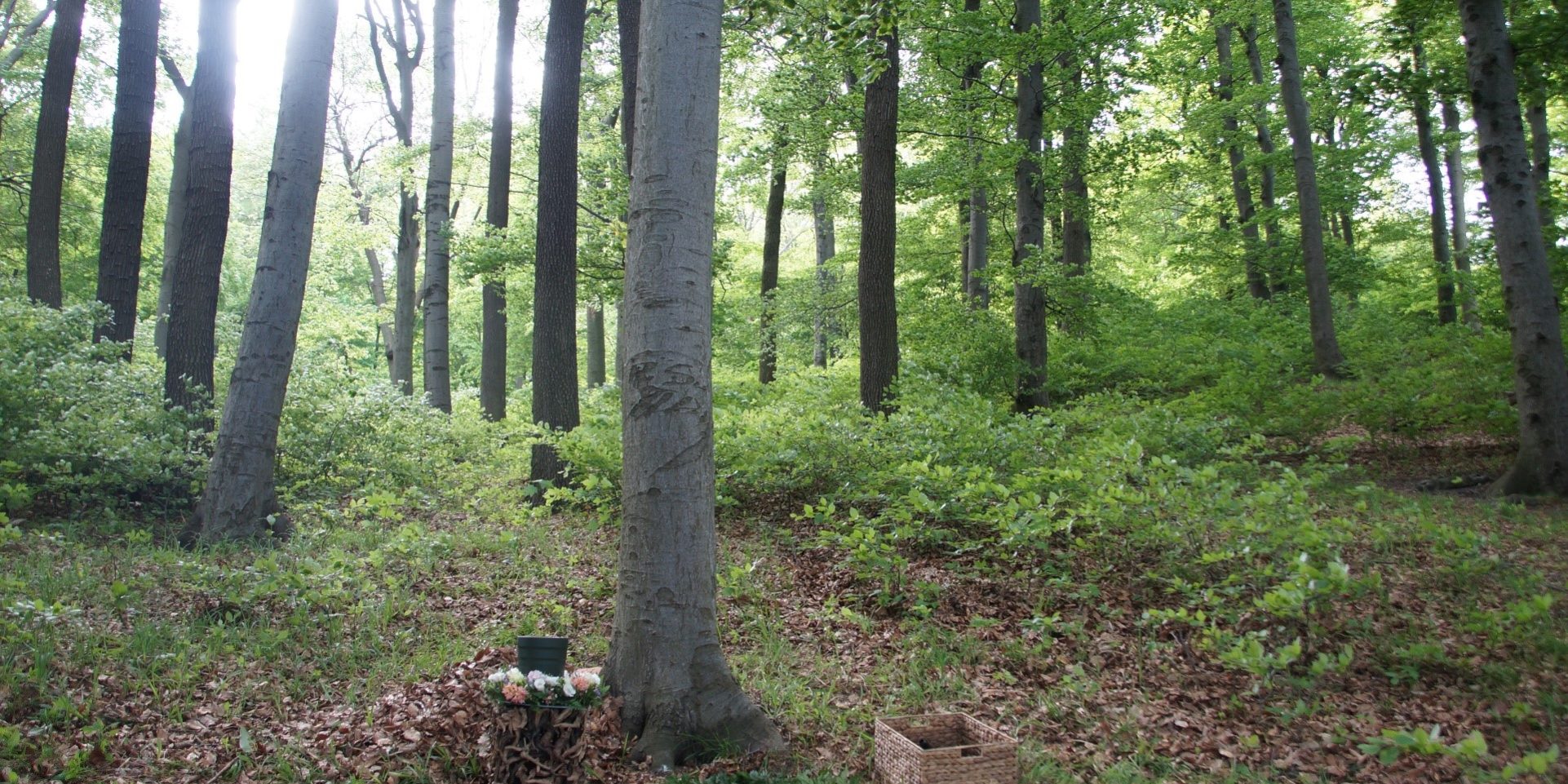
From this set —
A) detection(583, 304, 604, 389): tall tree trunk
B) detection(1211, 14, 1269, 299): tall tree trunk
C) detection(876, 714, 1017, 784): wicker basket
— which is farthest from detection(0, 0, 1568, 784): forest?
detection(583, 304, 604, 389): tall tree trunk

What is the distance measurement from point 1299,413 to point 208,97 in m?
12.9

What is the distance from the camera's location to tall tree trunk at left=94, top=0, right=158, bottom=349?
390 inches

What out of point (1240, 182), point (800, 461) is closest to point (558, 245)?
point (800, 461)

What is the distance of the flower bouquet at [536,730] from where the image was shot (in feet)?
12.3

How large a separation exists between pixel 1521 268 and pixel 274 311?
1110 cm

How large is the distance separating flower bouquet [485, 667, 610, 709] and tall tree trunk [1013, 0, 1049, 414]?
29.5 ft

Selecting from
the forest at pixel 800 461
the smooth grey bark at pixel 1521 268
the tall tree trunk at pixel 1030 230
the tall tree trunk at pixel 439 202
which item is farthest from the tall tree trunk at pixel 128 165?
the smooth grey bark at pixel 1521 268

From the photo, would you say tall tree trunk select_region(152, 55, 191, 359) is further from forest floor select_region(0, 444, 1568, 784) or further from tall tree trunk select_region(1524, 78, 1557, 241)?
tall tree trunk select_region(1524, 78, 1557, 241)

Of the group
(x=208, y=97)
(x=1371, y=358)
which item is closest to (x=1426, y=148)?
(x=1371, y=358)

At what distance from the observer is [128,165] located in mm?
10047

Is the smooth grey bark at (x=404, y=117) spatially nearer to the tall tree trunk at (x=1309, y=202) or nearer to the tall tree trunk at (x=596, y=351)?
the tall tree trunk at (x=596, y=351)

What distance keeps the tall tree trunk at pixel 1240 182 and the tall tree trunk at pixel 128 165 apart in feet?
60.9

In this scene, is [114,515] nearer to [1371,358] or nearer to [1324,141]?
[1371,358]

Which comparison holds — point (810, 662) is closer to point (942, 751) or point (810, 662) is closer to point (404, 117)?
point (942, 751)
